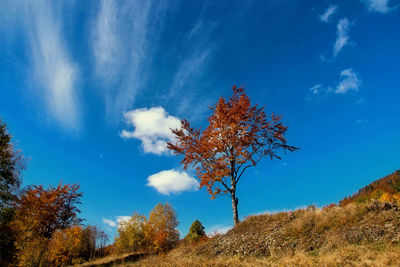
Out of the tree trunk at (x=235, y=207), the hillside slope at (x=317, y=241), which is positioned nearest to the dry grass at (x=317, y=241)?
the hillside slope at (x=317, y=241)

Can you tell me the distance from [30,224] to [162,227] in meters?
15.7

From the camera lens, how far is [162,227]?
32000 millimetres

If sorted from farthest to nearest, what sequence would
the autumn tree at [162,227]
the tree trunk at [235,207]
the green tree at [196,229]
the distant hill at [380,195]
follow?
the autumn tree at [162,227]
the green tree at [196,229]
the tree trunk at [235,207]
the distant hill at [380,195]

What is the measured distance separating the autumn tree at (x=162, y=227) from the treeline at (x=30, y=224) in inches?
341

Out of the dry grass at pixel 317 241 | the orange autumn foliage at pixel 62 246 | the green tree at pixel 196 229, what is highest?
the green tree at pixel 196 229

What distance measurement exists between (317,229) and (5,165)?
23.8m

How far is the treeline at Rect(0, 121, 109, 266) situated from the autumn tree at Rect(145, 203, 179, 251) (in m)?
8.66

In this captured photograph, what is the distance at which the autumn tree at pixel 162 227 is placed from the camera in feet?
92.7

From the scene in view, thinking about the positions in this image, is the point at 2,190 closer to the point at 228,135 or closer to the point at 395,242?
the point at 228,135

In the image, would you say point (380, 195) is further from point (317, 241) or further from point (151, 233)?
point (151, 233)

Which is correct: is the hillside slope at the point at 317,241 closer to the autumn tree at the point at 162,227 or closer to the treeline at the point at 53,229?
the treeline at the point at 53,229

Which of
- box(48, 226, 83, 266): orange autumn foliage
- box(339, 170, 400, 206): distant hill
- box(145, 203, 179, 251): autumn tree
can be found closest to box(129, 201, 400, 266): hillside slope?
box(339, 170, 400, 206): distant hill

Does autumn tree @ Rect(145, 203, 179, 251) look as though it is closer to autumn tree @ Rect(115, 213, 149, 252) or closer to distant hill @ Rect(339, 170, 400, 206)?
autumn tree @ Rect(115, 213, 149, 252)

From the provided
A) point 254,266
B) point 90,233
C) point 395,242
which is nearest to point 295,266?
point 254,266
